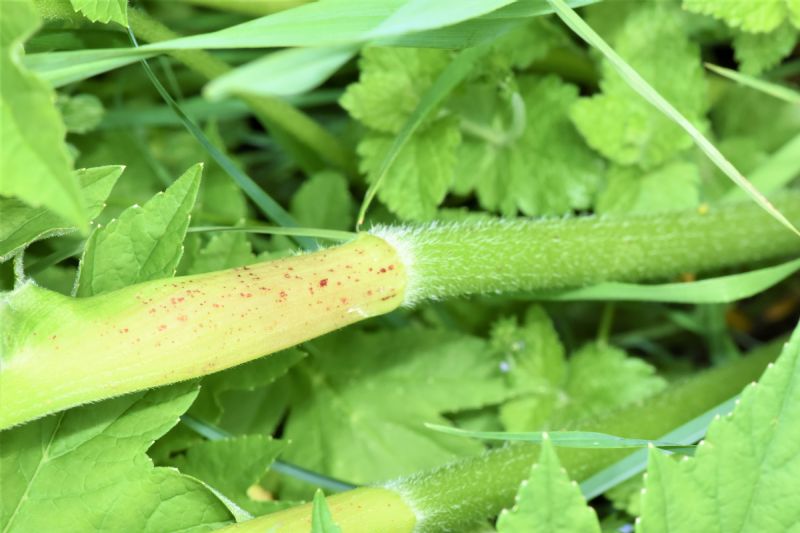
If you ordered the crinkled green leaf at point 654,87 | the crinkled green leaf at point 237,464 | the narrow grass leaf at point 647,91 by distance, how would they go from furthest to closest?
the crinkled green leaf at point 654,87 → the crinkled green leaf at point 237,464 → the narrow grass leaf at point 647,91

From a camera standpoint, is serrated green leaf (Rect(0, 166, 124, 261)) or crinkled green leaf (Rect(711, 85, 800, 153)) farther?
crinkled green leaf (Rect(711, 85, 800, 153))

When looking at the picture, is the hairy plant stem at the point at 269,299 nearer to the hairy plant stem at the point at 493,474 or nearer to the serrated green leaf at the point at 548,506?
the hairy plant stem at the point at 493,474

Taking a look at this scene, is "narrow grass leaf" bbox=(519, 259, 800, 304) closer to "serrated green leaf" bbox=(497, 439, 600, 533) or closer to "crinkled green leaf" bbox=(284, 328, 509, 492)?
"crinkled green leaf" bbox=(284, 328, 509, 492)

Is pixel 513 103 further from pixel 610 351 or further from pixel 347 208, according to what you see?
pixel 610 351

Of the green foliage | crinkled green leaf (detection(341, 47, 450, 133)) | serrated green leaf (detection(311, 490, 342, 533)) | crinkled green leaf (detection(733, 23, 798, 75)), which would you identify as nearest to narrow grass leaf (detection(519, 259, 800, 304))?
the green foliage

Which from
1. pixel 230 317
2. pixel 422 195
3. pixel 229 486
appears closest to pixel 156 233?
pixel 230 317

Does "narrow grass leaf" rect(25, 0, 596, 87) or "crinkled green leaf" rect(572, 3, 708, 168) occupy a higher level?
"crinkled green leaf" rect(572, 3, 708, 168)

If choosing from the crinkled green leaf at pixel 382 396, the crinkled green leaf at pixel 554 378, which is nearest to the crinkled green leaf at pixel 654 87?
the crinkled green leaf at pixel 554 378
